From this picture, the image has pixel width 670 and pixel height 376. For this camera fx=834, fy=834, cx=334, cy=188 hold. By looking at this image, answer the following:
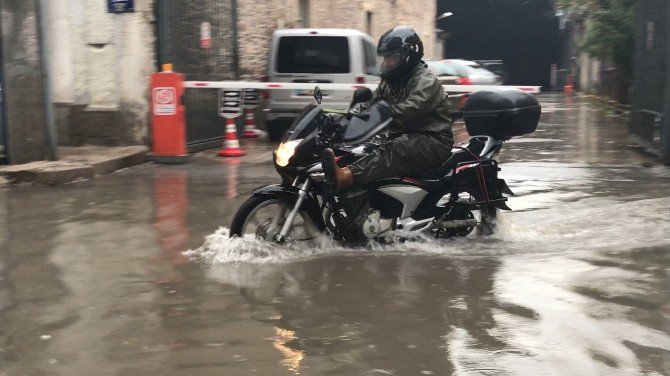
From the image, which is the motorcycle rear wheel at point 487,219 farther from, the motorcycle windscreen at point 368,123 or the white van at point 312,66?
the white van at point 312,66

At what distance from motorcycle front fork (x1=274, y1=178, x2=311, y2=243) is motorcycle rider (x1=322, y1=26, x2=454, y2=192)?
9.1 inches

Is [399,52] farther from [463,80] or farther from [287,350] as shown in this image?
[463,80]

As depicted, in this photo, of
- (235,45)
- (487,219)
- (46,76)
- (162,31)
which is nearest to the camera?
(487,219)

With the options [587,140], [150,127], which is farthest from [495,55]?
[150,127]

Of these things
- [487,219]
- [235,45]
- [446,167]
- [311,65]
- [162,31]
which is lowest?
[487,219]

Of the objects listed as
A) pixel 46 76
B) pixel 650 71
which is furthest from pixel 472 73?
pixel 46 76

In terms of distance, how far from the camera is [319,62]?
49.4 ft

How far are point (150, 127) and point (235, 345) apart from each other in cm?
903

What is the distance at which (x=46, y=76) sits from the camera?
10930mm

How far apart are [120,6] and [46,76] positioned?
2.18 m

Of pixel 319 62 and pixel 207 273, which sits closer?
pixel 207 273

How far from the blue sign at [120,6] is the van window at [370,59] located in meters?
4.50

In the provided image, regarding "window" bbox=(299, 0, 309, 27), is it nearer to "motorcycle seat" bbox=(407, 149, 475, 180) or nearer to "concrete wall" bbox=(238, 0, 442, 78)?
"concrete wall" bbox=(238, 0, 442, 78)

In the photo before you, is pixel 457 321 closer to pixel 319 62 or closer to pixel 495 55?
pixel 319 62
